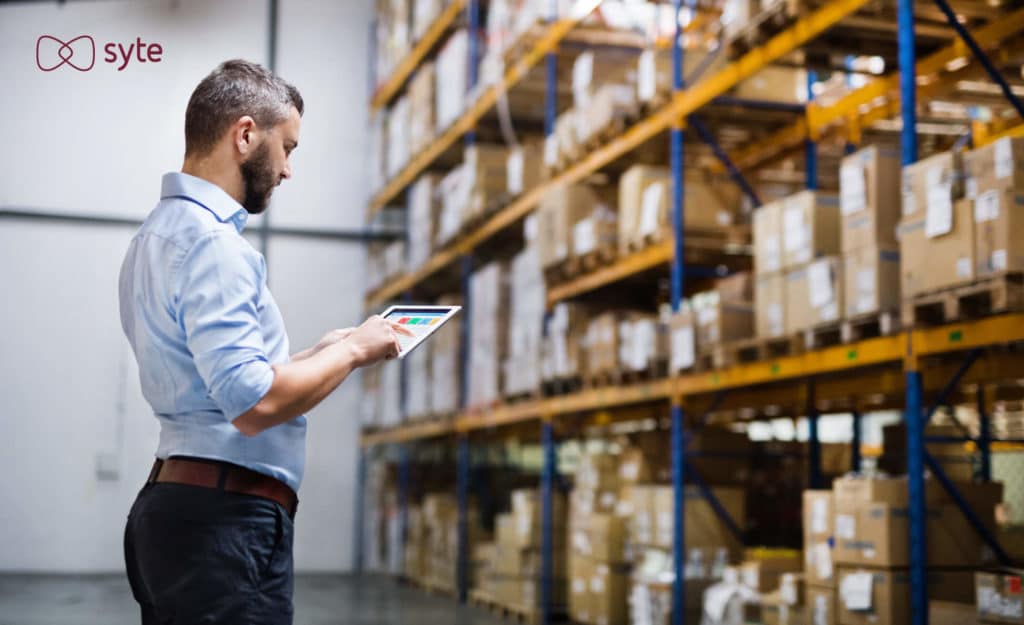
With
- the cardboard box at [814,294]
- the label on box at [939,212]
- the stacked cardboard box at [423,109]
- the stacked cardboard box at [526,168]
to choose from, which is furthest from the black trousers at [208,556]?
the stacked cardboard box at [423,109]

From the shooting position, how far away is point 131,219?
6.46 m

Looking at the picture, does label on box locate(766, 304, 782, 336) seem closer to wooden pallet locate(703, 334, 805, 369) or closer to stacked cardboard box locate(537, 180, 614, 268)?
wooden pallet locate(703, 334, 805, 369)

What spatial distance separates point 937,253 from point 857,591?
5.18ft

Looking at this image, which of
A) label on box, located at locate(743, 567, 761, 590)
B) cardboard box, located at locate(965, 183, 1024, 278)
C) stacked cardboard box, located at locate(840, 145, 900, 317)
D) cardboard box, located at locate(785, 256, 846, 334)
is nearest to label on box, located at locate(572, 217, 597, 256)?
cardboard box, located at locate(785, 256, 846, 334)

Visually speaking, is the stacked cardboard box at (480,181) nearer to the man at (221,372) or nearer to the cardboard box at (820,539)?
the cardboard box at (820,539)

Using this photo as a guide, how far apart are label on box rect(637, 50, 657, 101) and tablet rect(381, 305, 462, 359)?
19.2 ft

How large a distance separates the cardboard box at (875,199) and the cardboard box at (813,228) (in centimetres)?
43

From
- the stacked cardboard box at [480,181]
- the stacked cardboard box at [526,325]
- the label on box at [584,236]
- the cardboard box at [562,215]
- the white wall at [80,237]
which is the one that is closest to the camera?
the white wall at [80,237]

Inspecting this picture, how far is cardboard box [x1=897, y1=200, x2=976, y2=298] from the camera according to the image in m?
4.94

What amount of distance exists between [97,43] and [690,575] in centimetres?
546

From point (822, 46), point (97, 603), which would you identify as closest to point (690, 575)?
point (822, 46)

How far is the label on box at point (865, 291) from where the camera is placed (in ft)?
18.3

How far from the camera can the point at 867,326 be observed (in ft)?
19.0

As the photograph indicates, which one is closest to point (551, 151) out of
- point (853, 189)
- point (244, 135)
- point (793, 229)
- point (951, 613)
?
point (793, 229)
